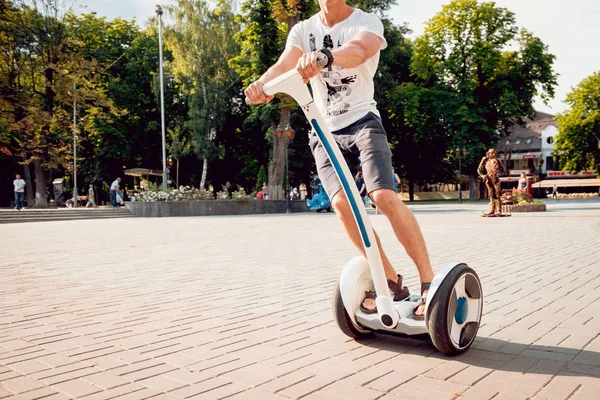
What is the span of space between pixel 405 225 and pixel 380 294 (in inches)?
17.0

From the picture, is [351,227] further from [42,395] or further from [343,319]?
[42,395]

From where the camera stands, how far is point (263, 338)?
3359mm

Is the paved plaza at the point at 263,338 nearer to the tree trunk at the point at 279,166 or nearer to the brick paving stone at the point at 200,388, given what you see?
the brick paving stone at the point at 200,388

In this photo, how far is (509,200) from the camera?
20078 millimetres

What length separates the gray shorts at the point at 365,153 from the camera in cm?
302

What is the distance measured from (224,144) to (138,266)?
36804mm

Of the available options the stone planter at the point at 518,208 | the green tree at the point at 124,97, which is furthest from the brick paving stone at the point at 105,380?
the green tree at the point at 124,97

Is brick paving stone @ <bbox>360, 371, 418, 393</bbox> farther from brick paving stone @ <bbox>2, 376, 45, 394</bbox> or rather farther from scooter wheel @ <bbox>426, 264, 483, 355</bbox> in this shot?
brick paving stone @ <bbox>2, 376, 45, 394</bbox>

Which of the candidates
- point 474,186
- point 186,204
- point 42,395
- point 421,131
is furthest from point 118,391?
point 474,186

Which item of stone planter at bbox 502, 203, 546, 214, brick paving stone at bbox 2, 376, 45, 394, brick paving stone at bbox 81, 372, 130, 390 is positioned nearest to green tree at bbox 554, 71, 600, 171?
stone planter at bbox 502, 203, 546, 214

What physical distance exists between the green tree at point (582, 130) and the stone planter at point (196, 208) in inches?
1357

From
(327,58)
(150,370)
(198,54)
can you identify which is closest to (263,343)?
(150,370)

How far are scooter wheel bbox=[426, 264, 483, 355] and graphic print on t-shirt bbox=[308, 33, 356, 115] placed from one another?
119 centimetres

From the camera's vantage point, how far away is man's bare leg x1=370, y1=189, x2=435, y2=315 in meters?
3.00
